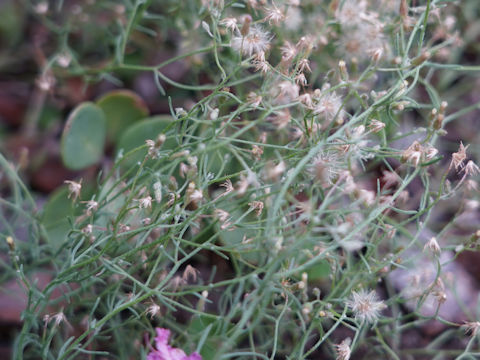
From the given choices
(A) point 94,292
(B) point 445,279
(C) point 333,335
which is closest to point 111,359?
(A) point 94,292

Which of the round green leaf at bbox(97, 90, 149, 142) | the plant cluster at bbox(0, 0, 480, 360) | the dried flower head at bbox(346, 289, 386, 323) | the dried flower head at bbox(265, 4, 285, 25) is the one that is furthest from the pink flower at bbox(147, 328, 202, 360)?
the round green leaf at bbox(97, 90, 149, 142)

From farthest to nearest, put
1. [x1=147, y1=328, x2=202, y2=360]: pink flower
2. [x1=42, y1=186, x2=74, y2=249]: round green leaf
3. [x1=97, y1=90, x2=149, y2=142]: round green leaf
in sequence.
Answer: [x1=97, y1=90, x2=149, y2=142]: round green leaf < [x1=42, y1=186, x2=74, y2=249]: round green leaf < [x1=147, y1=328, x2=202, y2=360]: pink flower

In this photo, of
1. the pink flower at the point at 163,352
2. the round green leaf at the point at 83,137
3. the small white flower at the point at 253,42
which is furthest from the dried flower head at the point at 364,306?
the round green leaf at the point at 83,137

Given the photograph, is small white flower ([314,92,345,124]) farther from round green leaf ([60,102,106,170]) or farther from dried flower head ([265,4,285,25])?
round green leaf ([60,102,106,170])

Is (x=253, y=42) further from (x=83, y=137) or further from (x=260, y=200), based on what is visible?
(x=83, y=137)

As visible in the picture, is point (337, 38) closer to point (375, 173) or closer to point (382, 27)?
point (382, 27)

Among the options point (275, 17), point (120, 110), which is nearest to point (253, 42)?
point (275, 17)
